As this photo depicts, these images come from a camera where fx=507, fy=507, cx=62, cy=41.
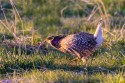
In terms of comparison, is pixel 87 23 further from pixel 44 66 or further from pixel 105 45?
pixel 44 66

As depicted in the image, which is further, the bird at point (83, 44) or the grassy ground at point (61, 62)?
the bird at point (83, 44)

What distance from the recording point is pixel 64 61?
23.3 ft

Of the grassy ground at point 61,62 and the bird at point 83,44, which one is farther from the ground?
the bird at point 83,44

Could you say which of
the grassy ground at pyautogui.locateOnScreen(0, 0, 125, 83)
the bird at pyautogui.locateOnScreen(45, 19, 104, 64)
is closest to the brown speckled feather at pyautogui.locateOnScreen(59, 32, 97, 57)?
the bird at pyautogui.locateOnScreen(45, 19, 104, 64)

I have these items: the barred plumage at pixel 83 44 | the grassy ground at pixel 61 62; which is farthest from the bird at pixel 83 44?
the grassy ground at pixel 61 62

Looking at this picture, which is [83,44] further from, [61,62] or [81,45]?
[61,62]

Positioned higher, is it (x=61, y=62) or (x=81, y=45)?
(x=81, y=45)

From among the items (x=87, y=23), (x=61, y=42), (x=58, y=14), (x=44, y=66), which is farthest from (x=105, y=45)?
(x=58, y=14)

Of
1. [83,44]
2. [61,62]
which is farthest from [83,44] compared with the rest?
[61,62]

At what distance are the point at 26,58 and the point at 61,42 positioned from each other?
62 cm

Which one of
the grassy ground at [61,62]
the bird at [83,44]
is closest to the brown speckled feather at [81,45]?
the bird at [83,44]

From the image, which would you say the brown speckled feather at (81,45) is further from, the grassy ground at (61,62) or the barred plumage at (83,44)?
the grassy ground at (61,62)

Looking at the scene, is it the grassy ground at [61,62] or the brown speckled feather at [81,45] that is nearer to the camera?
the grassy ground at [61,62]

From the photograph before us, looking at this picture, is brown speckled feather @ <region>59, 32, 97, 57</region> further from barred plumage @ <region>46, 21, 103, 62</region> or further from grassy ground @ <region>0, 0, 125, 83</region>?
grassy ground @ <region>0, 0, 125, 83</region>
